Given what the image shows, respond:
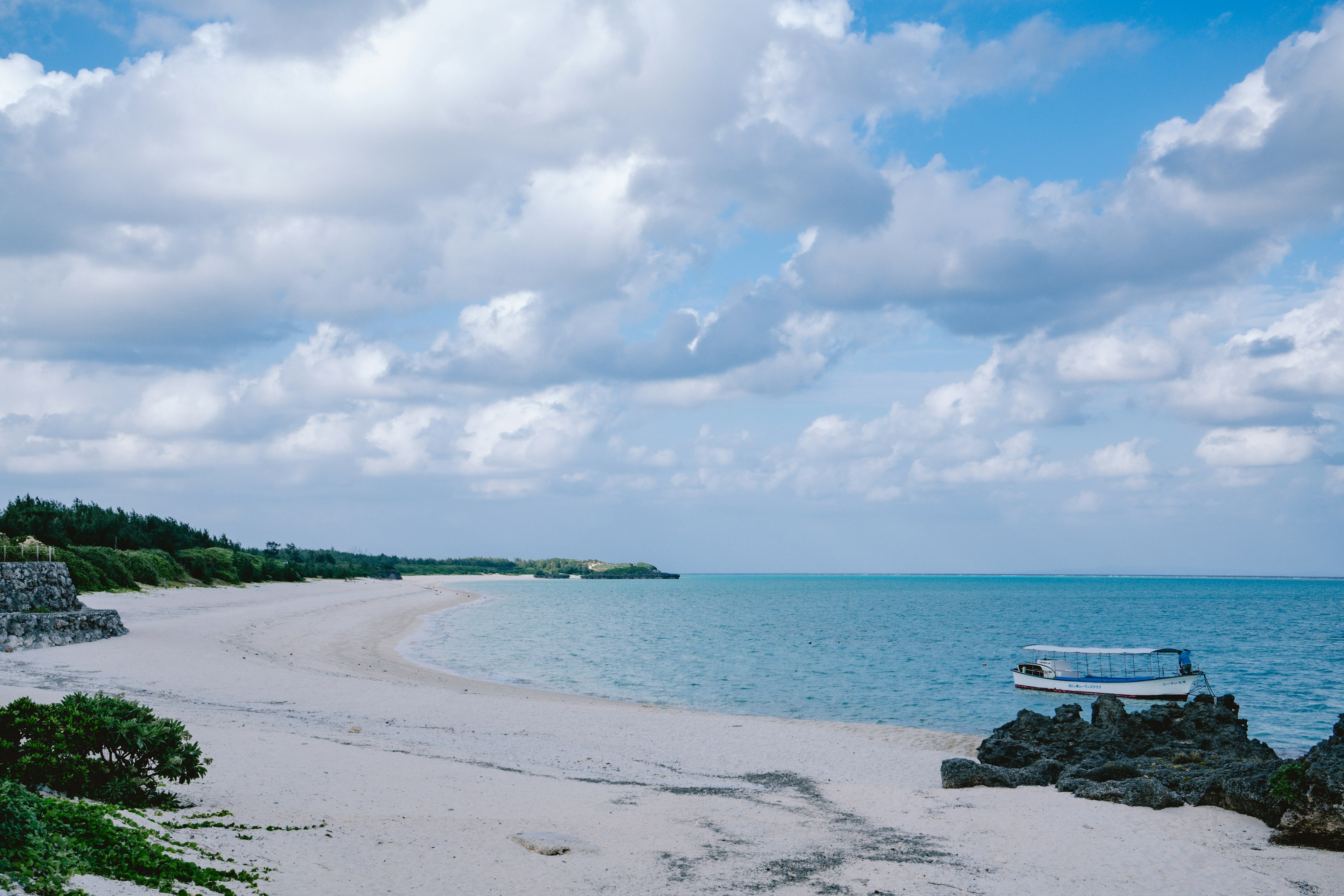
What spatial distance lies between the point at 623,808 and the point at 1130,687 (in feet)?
106

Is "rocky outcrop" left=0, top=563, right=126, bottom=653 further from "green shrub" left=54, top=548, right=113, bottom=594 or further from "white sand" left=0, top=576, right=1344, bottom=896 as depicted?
"green shrub" left=54, top=548, right=113, bottom=594

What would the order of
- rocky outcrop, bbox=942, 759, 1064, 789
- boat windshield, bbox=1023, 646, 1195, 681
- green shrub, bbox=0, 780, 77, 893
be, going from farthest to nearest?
1. boat windshield, bbox=1023, 646, 1195, 681
2. rocky outcrop, bbox=942, 759, 1064, 789
3. green shrub, bbox=0, 780, 77, 893

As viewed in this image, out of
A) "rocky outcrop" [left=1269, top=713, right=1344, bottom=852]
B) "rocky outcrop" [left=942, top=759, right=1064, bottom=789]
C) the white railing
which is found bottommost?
"rocky outcrop" [left=942, top=759, right=1064, bottom=789]

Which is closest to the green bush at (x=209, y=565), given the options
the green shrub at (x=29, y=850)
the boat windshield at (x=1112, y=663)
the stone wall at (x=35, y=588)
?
the stone wall at (x=35, y=588)

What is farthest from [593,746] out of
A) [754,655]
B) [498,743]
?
[754,655]

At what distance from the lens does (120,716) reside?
10758 millimetres

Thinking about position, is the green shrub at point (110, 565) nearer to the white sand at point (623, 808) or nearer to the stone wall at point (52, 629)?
the stone wall at point (52, 629)

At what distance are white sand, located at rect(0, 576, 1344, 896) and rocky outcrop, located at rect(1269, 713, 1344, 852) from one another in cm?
31

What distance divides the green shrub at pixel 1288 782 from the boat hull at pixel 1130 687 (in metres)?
24.5

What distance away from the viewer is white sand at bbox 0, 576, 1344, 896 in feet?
34.2

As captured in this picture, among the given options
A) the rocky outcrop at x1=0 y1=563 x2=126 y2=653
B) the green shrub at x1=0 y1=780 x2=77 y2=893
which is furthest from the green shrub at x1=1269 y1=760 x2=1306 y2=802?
the rocky outcrop at x1=0 y1=563 x2=126 y2=653

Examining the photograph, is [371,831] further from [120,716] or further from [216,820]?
[120,716]

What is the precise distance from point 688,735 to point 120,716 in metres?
15.4

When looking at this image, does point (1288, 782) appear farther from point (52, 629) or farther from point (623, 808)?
point (52, 629)
